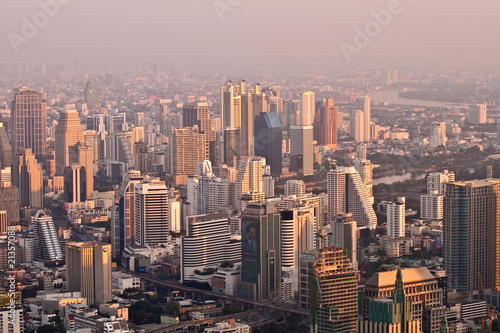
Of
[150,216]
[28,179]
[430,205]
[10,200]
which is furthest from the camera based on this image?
[28,179]

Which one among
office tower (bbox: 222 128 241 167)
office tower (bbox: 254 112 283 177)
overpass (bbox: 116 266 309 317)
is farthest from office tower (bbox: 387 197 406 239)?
office tower (bbox: 222 128 241 167)

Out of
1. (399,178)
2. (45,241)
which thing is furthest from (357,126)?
(45,241)

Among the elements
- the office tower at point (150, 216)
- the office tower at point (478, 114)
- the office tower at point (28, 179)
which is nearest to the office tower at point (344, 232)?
the office tower at point (150, 216)

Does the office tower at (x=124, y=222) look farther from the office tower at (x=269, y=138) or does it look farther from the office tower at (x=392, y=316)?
the office tower at (x=392, y=316)

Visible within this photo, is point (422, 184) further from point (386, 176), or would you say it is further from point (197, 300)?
point (197, 300)

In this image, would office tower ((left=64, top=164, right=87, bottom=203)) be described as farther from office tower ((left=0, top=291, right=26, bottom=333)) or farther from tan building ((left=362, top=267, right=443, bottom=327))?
tan building ((left=362, top=267, right=443, bottom=327))

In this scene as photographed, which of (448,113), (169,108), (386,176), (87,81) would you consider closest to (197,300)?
(386,176)

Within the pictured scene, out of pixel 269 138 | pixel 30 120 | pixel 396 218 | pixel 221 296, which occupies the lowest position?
pixel 221 296

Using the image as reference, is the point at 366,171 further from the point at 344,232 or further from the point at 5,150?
the point at 5,150
